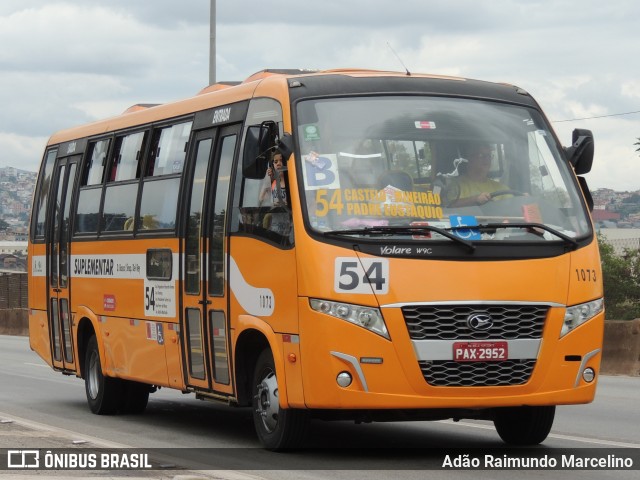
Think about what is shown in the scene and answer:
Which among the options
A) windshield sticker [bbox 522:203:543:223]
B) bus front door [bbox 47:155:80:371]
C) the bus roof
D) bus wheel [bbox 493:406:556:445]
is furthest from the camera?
bus front door [bbox 47:155:80:371]

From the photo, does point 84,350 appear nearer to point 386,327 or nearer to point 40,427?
point 40,427

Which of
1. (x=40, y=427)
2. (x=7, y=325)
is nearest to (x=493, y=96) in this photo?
(x=40, y=427)

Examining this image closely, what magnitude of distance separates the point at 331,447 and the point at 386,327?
197 cm

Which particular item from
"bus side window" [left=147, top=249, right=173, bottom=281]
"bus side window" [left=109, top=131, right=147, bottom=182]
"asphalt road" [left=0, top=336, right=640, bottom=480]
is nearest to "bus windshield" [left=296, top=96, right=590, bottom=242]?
"asphalt road" [left=0, top=336, right=640, bottom=480]

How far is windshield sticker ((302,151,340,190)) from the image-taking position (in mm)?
11031

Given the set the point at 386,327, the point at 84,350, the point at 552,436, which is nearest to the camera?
the point at 386,327

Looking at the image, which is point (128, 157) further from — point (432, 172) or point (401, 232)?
point (401, 232)

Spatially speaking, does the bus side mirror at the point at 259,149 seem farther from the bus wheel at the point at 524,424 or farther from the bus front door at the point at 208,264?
the bus wheel at the point at 524,424

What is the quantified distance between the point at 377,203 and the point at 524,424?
2.46m

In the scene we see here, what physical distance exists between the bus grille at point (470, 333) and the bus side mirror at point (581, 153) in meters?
1.68

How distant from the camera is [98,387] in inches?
639

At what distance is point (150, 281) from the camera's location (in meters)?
14.4

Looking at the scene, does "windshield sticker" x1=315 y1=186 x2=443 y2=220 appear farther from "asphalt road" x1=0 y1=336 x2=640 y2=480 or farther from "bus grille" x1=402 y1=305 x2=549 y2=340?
"asphalt road" x1=0 y1=336 x2=640 y2=480

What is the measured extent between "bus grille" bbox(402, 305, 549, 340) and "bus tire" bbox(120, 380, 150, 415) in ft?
20.8
